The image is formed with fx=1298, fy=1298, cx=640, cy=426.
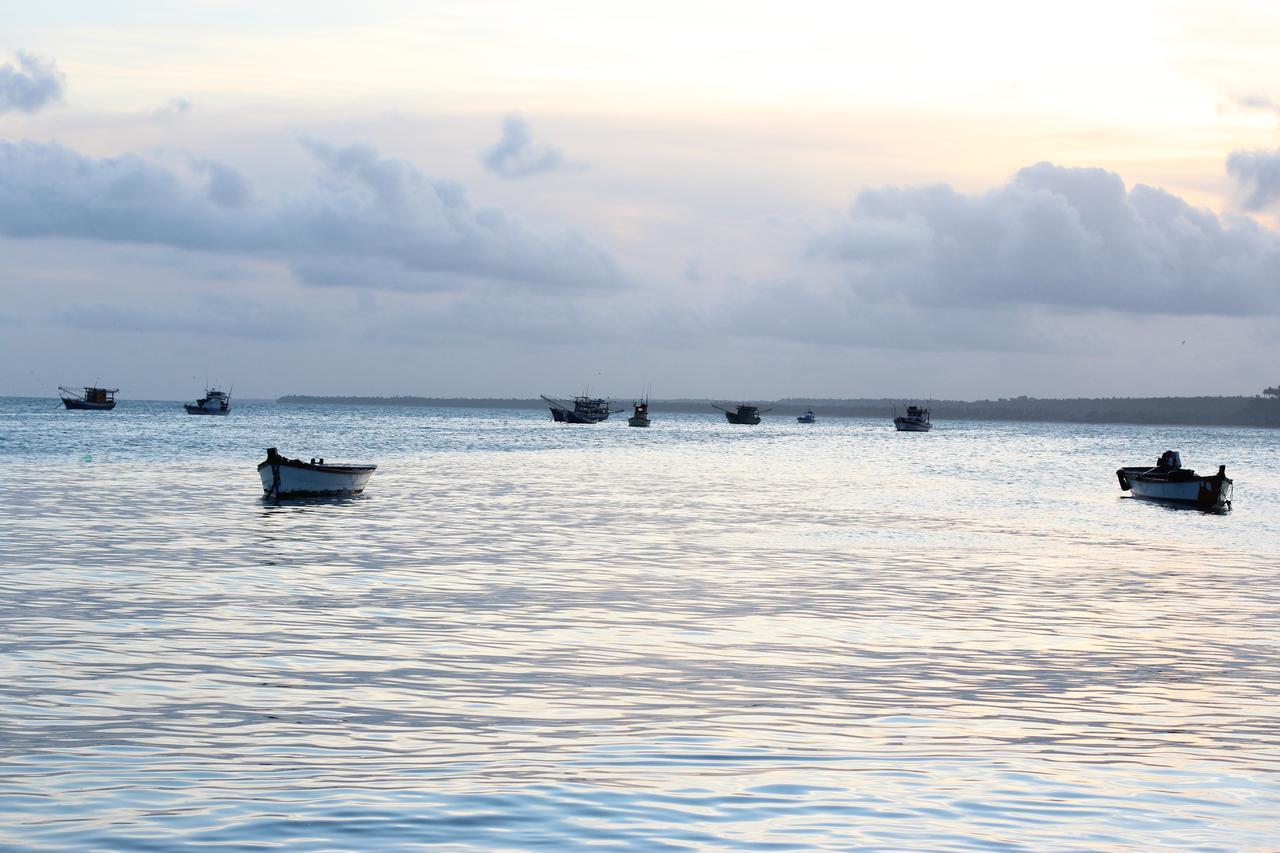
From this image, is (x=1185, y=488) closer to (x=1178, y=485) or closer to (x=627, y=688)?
(x=1178, y=485)

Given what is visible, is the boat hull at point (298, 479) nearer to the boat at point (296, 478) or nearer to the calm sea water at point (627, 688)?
the boat at point (296, 478)

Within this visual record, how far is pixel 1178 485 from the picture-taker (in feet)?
185

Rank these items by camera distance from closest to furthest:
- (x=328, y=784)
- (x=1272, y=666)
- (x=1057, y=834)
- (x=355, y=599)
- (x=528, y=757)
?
(x=1057, y=834) → (x=328, y=784) → (x=528, y=757) → (x=1272, y=666) → (x=355, y=599)

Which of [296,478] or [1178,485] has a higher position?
[296,478]

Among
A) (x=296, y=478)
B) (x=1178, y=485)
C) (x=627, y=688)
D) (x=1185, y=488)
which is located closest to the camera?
(x=627, y=688)

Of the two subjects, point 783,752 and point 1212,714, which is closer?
point 783,752

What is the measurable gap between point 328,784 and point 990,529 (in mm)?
34575

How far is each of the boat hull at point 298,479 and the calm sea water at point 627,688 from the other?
954 centimetres

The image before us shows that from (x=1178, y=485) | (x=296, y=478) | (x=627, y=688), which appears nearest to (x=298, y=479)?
(x=296, y=478)

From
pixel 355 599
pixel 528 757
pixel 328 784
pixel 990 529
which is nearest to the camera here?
pixel 328 784

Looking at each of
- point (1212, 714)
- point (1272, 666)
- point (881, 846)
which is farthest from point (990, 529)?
point (881, 846)

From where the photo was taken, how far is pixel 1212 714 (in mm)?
15203

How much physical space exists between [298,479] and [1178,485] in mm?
37060

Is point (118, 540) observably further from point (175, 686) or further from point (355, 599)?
point (175, 686)
